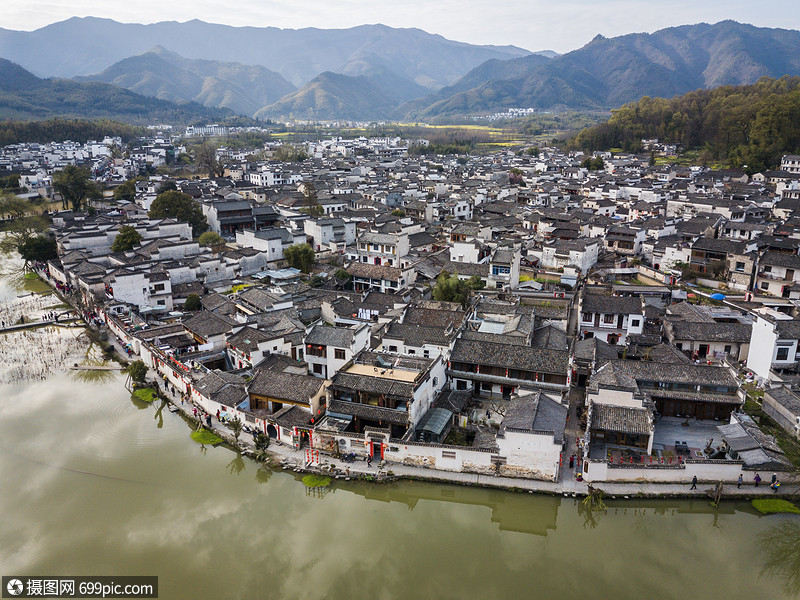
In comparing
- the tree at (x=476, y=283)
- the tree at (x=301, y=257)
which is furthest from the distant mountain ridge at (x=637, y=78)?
the tree at (x=476, y=283)

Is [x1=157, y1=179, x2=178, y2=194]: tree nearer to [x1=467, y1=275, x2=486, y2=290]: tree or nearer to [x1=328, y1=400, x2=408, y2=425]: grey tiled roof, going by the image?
[x1=467, y1=275, x2=486, y2=290]: tree

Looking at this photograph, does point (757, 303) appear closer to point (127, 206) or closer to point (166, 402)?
point (166, 402)

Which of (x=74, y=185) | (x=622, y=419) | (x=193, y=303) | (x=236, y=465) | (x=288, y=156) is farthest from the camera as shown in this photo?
(x=288, y=156)

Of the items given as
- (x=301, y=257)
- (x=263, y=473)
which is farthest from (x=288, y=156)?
(x=263, y=473)

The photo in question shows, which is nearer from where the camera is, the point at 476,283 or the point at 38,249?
the point at 476,283

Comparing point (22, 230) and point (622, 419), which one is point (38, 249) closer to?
point (22, 230)

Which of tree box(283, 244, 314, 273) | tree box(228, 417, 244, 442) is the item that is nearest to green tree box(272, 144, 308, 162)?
tree box(283, 244, 314, 273)
